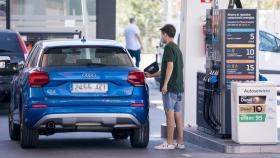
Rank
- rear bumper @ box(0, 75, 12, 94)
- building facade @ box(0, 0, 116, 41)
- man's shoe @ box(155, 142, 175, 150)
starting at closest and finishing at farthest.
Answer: man's shoe @ box(155, 142, 175, 150), rear bumper @ box(0, 75, 12, 94), building facade @ box(0, 0, 116, 41)

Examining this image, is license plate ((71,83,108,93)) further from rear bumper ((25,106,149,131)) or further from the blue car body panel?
rear bumper ((25,106,149,131))

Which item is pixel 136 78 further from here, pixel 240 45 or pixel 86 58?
pixel 240 45

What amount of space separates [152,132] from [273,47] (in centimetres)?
1003

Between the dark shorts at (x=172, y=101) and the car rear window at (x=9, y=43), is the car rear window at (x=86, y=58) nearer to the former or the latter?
the dark shorts at (x=172, y=101)

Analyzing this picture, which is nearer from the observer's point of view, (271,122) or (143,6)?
(271,122)

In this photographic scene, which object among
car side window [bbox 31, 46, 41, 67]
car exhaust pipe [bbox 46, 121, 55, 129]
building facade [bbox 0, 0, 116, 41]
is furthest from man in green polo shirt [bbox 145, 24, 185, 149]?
building facade [bbox 0, 0, 116, 41]

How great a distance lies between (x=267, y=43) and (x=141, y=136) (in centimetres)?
1312

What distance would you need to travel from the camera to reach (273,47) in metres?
26.8

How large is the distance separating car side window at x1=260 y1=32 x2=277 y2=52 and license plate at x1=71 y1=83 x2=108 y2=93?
1365cm

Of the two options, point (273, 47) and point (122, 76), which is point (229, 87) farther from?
point (273, 47)

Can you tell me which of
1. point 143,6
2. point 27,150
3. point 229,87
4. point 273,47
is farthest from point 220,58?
point 143,6

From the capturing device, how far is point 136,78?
13719 millimetres

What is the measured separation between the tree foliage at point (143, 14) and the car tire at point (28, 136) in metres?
39.1

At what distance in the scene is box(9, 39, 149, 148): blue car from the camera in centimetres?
1345
